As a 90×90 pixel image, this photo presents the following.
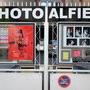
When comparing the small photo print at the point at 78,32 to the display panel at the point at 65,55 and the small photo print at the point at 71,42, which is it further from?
the display panel at the point at 65,55

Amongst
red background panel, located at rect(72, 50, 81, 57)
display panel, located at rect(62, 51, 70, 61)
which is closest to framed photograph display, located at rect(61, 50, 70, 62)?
display panel, located at rect(62, 51, 70, 61)

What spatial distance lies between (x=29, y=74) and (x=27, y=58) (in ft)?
1.20

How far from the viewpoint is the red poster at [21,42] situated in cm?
1041

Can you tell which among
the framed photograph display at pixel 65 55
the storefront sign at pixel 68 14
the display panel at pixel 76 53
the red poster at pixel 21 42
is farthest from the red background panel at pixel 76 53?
the red poster at pixel 21 42

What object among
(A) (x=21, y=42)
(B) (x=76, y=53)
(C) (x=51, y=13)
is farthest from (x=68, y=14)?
(A) (x=21, y=42)

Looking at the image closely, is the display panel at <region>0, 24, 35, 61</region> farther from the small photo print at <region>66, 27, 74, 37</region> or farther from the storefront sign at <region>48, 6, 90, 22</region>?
the small photo print at <region>66, 27, 74, 37</region>

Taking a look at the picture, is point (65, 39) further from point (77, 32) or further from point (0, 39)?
point (0, 39)

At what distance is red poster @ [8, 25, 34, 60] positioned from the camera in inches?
410

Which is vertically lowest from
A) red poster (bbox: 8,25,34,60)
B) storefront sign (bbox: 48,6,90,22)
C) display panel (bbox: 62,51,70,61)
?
display panel (bbox: 62,51,70,61)

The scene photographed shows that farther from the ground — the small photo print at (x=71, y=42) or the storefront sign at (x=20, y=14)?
the storefront sign at (x=20, y=14)

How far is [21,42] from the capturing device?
34.3ft

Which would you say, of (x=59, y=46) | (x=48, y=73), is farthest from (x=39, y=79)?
(x=59, y=46)

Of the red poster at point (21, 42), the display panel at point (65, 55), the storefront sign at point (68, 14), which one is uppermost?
the storefront sign at point (68, 14)

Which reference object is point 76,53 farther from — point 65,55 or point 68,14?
point 68,14
